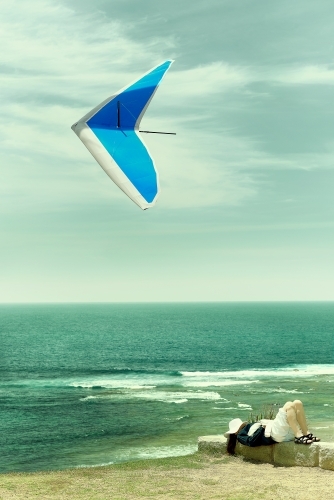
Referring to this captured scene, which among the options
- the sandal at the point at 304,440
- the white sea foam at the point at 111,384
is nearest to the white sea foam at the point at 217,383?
the white sea foam at the point at 111,384

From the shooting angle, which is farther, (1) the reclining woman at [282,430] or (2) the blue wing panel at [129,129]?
(1) the reclining woman at [282,430]

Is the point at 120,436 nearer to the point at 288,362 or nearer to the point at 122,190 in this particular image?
the point at 122,190

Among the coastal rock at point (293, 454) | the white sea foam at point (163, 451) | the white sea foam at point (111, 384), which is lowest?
the white sea foam at point (111, 384)

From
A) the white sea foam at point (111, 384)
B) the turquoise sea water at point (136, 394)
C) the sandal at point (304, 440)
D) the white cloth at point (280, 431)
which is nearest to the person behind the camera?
the sandal at point (304, 440)

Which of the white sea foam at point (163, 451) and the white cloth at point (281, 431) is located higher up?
the white cloth at point (281, 431)

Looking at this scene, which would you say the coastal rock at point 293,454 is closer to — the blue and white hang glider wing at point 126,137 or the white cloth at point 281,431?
the white cloth at point 281,431

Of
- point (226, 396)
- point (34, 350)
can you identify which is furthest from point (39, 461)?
point (34, 350)

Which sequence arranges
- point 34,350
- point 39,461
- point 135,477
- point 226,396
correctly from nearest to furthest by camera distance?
point 135,477 → point 39,461 → point 226,396 → point 34,350
